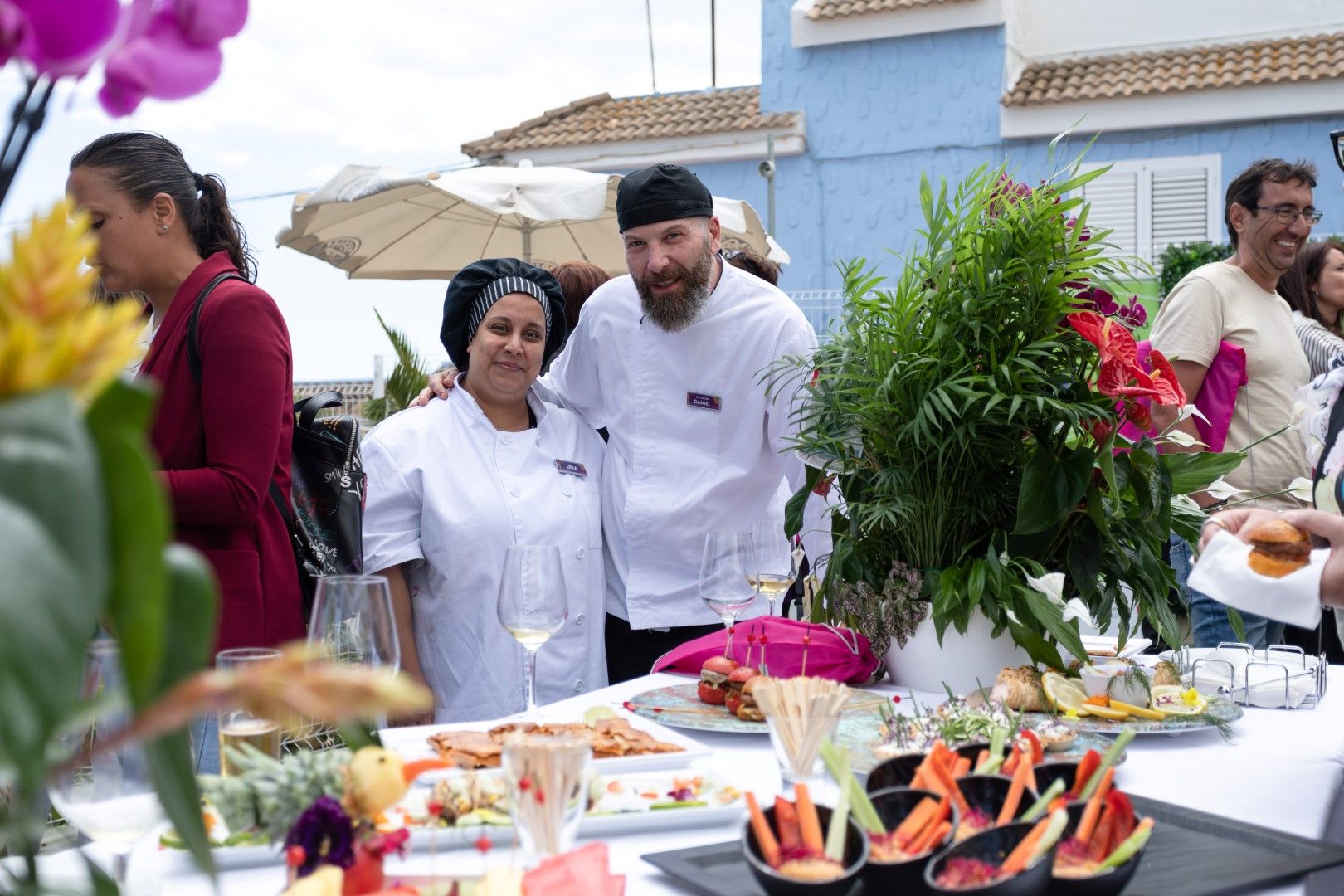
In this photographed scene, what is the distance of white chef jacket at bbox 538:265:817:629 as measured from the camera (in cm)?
322

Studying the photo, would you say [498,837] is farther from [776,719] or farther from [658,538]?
[658,538]

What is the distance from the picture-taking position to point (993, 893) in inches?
42.6

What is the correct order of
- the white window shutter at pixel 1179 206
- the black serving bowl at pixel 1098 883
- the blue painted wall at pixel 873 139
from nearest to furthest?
the black serving bowl at pixel 1098 883 → the white window shutter at pixel 1179 206 → the blue painted wall at pixel 873 139

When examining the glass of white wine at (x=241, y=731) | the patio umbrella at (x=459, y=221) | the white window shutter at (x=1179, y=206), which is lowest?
the glass of white wine at (x=241, y=731)

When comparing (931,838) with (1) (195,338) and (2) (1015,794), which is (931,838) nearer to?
(2) (1015,794)

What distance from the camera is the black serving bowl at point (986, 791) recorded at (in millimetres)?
1293

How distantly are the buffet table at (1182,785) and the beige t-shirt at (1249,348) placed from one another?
2.27 m

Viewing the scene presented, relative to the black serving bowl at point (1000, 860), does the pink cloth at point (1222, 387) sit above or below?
above

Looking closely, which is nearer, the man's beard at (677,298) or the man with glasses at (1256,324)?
the man's beard at (677,298)

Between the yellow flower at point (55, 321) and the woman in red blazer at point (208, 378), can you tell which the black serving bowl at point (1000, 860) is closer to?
the yellow flower at point (55, 321)

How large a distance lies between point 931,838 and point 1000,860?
0.06 m

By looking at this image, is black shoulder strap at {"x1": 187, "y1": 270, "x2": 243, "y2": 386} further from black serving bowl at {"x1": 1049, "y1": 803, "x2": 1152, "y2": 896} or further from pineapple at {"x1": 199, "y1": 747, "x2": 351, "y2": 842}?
black serving bowl at {"x1": 1049, "y1": 803, "x2": 1152, "y2": 896}

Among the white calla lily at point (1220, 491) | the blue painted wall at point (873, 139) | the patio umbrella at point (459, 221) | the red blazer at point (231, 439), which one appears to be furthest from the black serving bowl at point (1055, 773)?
the blue painted wall at point (873, 139)

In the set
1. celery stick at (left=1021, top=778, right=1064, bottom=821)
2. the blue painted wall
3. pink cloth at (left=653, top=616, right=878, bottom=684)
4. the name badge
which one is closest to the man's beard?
the name badge
